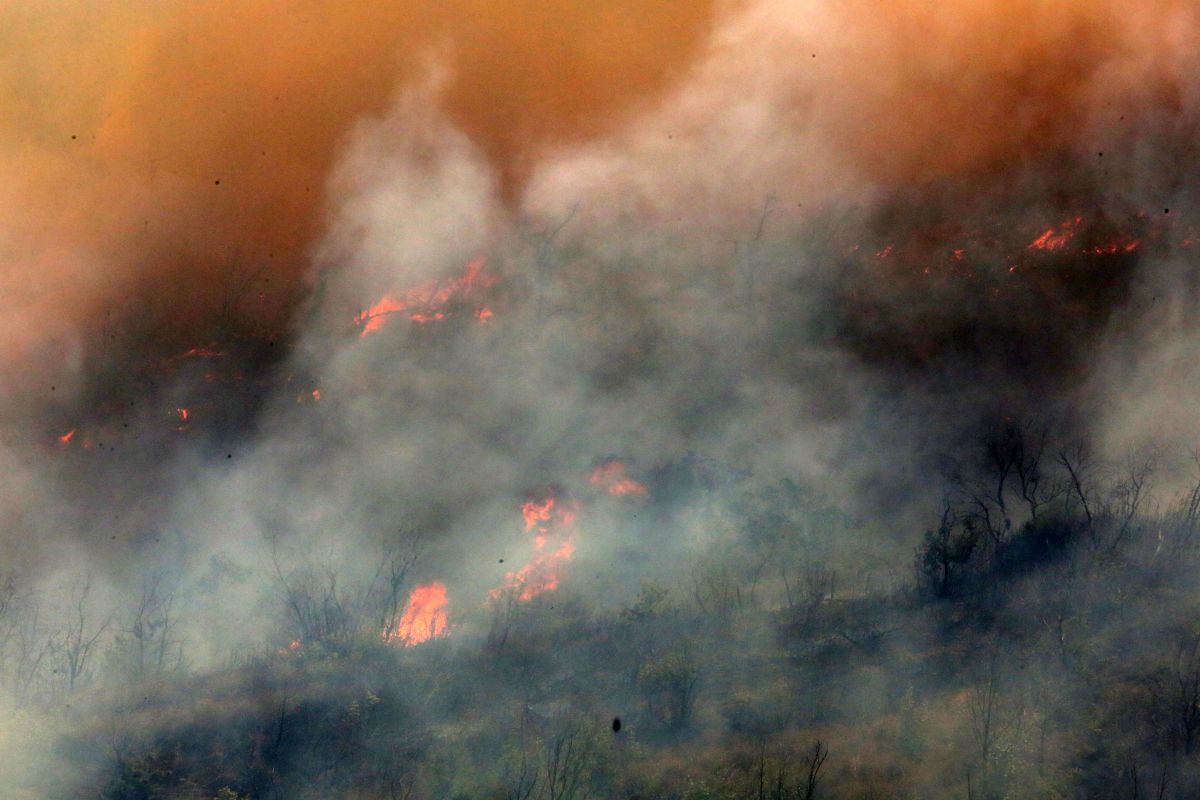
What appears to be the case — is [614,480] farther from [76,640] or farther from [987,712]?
[76,640]

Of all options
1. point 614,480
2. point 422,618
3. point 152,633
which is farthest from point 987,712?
point 152,633

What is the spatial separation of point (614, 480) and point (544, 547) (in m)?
6.92

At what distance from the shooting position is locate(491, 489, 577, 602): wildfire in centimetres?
7738

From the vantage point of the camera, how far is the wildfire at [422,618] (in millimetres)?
74688

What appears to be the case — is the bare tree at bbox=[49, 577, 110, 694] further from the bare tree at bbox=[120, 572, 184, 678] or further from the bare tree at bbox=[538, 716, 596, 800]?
the bare tree at bbox=[538, 716, 596, 800]

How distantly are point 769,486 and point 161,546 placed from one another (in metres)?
40.5

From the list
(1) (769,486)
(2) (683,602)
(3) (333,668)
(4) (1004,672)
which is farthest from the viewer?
(1) (769,486)

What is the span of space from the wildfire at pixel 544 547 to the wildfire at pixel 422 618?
140 inches

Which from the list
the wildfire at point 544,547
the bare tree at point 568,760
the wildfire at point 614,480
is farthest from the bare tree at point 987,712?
the wildfire at point 544,547

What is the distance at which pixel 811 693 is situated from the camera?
218ft

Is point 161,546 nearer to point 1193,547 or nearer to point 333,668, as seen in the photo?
point 333,668

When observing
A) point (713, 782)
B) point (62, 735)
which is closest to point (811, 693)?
point (713, 782)

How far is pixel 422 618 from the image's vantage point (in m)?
76.8

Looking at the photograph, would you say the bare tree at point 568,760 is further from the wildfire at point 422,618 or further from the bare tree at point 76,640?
the bare tree at point 76,640
